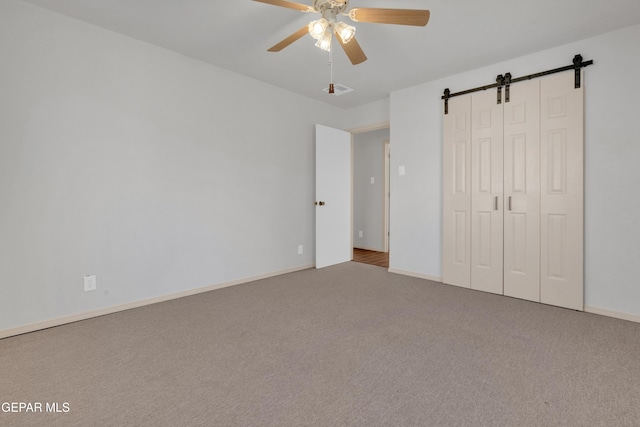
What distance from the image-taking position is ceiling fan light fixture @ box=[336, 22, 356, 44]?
2021 millimetres

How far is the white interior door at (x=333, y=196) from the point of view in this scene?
4.53 meters

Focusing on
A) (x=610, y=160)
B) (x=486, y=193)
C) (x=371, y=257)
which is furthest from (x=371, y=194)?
(x=610, y=160)

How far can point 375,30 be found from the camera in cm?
260

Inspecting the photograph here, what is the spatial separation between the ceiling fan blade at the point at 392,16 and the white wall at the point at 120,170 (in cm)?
214

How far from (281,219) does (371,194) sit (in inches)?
101

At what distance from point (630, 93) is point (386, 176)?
11.9ft

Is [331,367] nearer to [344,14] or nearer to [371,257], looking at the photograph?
[344,14]

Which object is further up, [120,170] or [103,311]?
[120,170]

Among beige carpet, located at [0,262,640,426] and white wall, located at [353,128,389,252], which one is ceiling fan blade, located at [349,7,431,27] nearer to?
beige carpet, located at [0,262,640,426]

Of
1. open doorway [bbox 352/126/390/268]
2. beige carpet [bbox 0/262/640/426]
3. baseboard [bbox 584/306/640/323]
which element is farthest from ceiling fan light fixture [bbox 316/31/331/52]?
open doorway [bbox 352/126/390/268]

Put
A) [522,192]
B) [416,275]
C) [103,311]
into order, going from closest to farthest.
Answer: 1. [103,311]
2. [522,192]
3. [416,275]

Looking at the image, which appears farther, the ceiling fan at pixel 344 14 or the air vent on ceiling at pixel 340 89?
the air vent on ceiling at pixel 340 89

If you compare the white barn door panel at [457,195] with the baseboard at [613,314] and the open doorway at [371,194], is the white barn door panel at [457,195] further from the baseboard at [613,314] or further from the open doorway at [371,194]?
the open doorway at [371,194]

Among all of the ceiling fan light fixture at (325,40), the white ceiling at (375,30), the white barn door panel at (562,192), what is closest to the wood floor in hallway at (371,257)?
the white barn door panel at (562,192)
